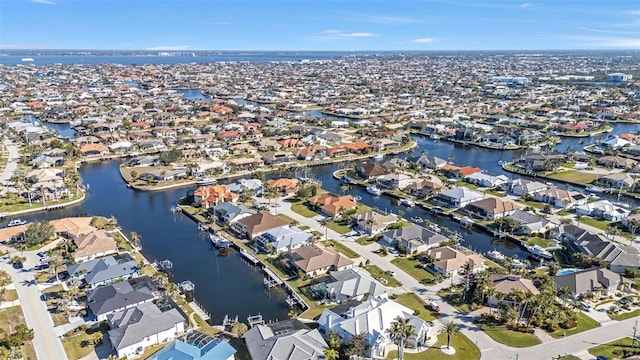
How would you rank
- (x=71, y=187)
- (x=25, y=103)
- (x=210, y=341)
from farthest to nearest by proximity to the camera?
(x=25, y=103), (x=71, y=187), (x=210, y=341)

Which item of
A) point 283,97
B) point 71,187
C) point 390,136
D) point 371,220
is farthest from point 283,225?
point 283,97

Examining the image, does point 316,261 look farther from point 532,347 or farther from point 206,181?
point 206,181

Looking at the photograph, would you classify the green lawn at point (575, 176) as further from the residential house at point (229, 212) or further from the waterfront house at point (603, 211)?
the residential house at point (229, 212)

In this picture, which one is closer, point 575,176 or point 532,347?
point 532,347

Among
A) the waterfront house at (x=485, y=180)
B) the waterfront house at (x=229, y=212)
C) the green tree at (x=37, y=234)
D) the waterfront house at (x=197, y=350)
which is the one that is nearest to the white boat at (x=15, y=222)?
the green tree at (x=37, y=234)

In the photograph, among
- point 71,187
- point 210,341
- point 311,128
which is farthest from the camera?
point 311,128

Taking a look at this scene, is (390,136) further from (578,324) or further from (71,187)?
(578,324)

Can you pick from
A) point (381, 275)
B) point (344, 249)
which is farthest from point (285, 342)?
point (344, 249)

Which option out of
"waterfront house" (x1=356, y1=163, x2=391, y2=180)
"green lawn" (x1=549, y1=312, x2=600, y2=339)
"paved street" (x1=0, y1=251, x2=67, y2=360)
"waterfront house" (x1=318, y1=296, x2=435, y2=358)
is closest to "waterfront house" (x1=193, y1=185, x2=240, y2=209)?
"paved street" (x1=0, y1=251, x2=67, y2=360)
